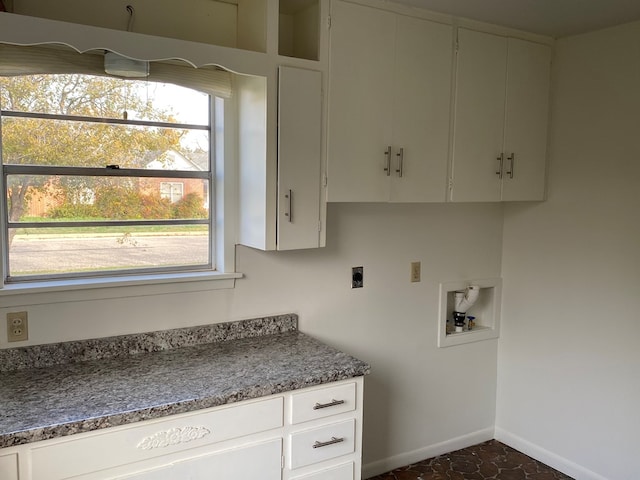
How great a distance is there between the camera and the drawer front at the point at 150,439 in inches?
66.1

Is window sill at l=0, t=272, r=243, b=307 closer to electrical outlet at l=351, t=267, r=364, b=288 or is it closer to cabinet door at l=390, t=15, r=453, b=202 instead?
electrical outlet at l=351, t=267, r=364, b=288

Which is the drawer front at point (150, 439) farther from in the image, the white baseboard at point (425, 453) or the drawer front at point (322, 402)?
the white baseboard at point (425, 453)

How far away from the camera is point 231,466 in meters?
1.98

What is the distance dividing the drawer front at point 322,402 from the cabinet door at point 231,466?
132mm

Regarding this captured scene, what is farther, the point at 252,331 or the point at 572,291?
the point at 572,291

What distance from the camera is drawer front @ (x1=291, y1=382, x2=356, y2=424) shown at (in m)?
2.10

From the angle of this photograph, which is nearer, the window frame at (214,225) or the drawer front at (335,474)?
the drawer front at (335,474)

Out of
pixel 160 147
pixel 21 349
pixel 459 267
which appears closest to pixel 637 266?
pixel 459 267

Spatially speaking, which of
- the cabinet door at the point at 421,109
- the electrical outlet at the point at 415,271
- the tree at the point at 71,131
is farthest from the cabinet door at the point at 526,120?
the tree at the point at 71,131

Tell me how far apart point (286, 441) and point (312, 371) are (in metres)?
0.27

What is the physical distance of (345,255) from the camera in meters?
2.87

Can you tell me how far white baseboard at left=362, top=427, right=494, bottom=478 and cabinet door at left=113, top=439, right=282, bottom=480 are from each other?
1.10 meters

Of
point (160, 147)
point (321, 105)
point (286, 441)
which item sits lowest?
point (286, 441)

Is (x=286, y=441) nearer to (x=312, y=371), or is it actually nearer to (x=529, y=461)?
(x=312, y=371)
